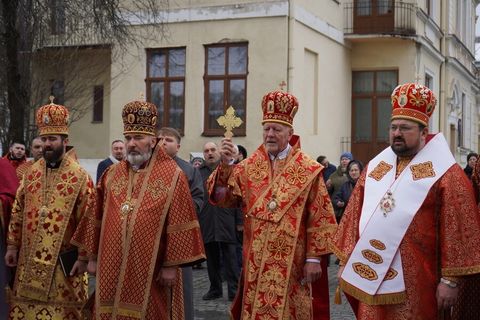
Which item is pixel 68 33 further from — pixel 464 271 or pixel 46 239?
pixel 464 271

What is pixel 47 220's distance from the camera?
21.9 feet

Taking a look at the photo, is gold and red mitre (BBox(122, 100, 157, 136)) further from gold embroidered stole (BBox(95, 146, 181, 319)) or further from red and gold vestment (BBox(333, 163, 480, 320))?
red and gold vestment (BBox(333, 163, 480, 320))

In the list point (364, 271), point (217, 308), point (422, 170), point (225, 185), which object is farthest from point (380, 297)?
point (217, 308)

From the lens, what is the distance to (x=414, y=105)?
5523 mm

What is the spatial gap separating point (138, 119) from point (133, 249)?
999 mm

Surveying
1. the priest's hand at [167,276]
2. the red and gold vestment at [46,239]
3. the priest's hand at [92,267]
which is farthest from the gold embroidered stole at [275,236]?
the red and gold vestment at [46,239]

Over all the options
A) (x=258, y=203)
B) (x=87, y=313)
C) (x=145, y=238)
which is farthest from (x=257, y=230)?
(x=87, y=313)

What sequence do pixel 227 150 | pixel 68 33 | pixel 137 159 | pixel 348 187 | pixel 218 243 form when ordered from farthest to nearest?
1. pixel 68 33
2. pixel 348 187
3. pixel 218 243
4. pixel 227 150
5. pixel 137 159

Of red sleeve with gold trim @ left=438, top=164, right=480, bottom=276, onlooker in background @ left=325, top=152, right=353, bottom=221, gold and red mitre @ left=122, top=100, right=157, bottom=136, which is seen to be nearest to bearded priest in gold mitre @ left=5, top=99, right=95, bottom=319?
gold and red mitre @ left=122, top=100, right=157, bottom=136

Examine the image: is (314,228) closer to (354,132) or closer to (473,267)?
(473,267)

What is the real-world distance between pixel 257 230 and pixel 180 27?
47.6 ft

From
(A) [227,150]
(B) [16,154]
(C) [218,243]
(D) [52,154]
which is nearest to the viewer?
(A) [227,150]

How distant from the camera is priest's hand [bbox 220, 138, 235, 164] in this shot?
624 centimetres

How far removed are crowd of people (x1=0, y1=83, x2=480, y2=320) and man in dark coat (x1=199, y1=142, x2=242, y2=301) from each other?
120 inches
